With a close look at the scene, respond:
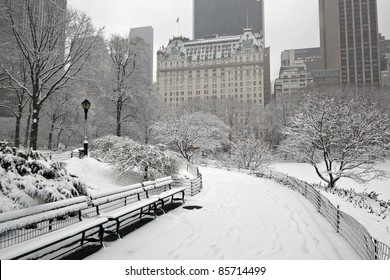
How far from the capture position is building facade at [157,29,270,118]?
47156 mm

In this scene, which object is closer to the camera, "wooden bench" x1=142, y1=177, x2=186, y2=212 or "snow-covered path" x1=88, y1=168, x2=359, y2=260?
"snow-covered path" x1=88, y1=168, x2=359, y2=260

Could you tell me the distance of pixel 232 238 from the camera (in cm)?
446

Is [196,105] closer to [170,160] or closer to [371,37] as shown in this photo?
[170,160]

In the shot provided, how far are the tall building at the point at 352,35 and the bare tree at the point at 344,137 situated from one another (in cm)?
940

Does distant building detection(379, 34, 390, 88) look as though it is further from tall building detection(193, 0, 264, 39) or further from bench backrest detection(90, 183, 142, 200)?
bench backrest detection(90, 183, 142, 200)

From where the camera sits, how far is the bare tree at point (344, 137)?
13.4m

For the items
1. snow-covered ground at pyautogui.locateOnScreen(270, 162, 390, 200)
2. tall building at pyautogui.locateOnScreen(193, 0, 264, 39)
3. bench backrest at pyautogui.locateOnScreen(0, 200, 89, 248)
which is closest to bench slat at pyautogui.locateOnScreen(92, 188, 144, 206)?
bench backrest at pyautogui.locateOnScreen(0, 200, 89, 248)

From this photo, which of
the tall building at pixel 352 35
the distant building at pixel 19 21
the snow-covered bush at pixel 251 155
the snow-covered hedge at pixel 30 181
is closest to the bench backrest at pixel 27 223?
the snow-covered hedge at pixel 30 181

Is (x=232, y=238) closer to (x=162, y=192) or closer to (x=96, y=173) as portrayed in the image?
(x=162, y=192)

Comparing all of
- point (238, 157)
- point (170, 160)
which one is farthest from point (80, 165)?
point (238, 157)

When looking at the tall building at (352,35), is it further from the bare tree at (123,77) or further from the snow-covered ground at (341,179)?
the bare tree at (123,77)

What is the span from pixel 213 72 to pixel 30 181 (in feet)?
185

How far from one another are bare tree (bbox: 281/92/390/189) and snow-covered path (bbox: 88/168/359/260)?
8.45 meters
